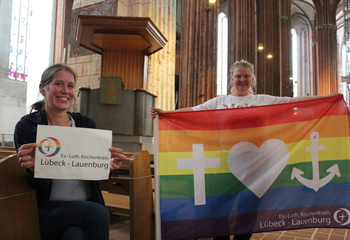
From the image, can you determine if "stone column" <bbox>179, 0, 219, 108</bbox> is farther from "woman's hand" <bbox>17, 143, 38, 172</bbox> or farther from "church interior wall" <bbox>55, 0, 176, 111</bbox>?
"woman's hand" <bbox>17, 143, 38, 172</bbox>

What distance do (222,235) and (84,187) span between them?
1.19 meters

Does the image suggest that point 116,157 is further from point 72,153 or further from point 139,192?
point 139,192

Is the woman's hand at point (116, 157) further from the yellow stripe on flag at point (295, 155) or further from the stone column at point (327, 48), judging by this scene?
the stone column at point (327, 48)

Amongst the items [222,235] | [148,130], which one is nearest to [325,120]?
[222,235]

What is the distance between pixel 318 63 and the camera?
27.0 m

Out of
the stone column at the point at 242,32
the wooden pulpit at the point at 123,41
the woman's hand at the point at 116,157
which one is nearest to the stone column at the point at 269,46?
the stone column at the point at 242,32

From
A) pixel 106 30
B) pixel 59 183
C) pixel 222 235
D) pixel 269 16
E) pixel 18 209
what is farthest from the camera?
pixel 269 16

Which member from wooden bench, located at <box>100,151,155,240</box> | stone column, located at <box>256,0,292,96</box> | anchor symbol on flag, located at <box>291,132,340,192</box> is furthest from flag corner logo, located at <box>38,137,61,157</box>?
stone column, located at <box>256,0,292,96</box>

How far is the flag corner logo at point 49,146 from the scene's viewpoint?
1.49 metres

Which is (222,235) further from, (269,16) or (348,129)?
(269,16)

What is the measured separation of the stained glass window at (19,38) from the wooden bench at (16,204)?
55.6 feet

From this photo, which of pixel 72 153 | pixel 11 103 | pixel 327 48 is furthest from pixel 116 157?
pixel 327 48

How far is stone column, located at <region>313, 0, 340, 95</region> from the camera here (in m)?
26.4

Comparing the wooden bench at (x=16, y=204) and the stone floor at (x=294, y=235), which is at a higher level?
the wooden bench at (x=16, y=204)
